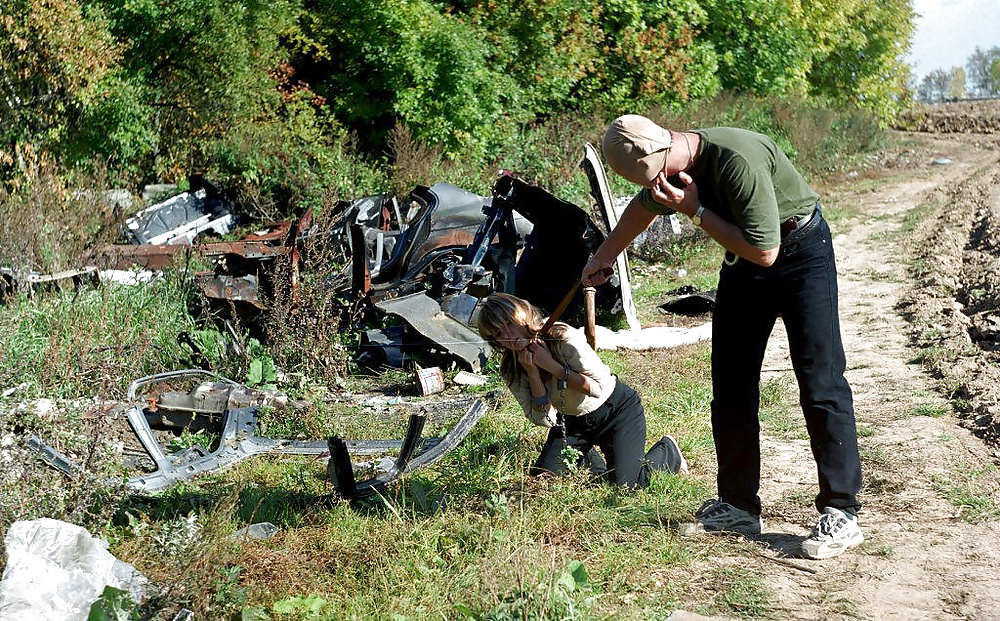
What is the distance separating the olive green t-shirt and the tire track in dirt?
143 cm

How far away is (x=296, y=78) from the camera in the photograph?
1736 centimetres

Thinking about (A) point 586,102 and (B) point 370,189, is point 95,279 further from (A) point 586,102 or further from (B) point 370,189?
(A) point 586,102

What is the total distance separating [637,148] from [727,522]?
5.99ft

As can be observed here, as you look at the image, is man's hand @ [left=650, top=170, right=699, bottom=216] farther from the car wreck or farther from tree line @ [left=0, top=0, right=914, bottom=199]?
tree line @ [left=0, top=0, right=914, bottom=199]

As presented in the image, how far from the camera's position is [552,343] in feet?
15.3

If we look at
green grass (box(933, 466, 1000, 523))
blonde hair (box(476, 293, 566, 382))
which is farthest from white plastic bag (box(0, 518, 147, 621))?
green grass (box(933, 466, 1000, 523))

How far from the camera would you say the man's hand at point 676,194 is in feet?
12.5

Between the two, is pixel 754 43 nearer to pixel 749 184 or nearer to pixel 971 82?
pixel 749 184

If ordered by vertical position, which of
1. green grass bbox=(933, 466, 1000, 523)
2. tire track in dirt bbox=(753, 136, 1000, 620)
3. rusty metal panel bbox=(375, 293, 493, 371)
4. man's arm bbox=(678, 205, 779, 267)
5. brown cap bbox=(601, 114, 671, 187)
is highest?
brown cap bbox=(601, 114, 671, 187)

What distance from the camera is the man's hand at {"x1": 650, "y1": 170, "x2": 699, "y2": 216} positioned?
3.80 m

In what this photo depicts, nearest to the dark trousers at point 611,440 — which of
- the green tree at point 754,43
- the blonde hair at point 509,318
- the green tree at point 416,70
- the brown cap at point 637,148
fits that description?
the blonde hair at point 509,318

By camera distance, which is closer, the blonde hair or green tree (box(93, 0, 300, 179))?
the blonde hair

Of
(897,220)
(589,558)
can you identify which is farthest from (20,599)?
(897,220)

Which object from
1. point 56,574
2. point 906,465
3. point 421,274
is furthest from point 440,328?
point 56,574
